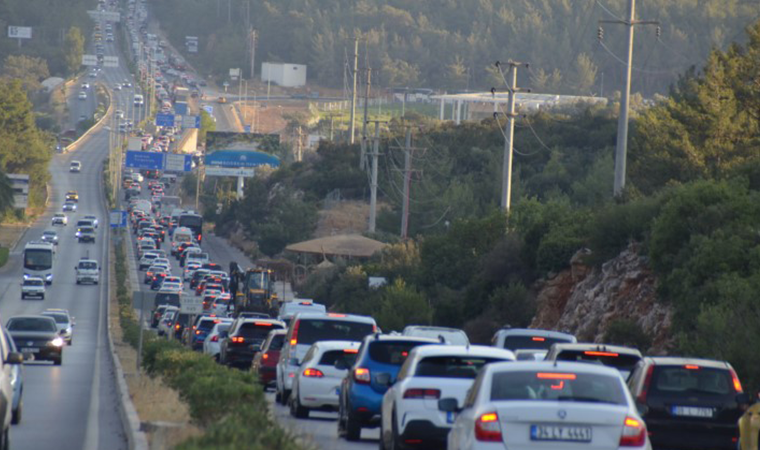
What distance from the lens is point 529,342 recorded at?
90.1 ft

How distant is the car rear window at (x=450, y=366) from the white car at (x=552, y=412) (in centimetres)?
382

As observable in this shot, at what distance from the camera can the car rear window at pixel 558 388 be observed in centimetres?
1273

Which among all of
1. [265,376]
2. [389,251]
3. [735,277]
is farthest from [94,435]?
[389,251]

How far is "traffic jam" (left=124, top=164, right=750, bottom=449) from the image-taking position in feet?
40.6

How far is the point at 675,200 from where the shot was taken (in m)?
35.8

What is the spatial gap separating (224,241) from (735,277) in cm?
9093

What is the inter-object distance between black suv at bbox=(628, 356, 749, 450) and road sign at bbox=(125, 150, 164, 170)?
3846 inches

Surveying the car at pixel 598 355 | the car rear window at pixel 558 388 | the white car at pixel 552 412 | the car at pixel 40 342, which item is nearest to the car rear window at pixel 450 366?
the car at pixel 598 355

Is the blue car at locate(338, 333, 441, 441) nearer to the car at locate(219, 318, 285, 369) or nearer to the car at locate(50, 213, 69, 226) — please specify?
the car at locate(219, 318, 285, 369)

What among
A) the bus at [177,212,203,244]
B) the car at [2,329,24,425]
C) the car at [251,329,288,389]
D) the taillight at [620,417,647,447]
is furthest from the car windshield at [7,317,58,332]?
the bus at [177,212,203,244]

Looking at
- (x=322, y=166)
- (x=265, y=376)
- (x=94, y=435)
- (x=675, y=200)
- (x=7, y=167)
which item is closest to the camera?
(x=94, y=435)

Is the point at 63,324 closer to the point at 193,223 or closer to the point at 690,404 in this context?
the point at 690,404

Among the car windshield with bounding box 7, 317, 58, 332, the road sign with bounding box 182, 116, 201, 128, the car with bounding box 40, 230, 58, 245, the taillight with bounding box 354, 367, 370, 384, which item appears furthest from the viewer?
the road sign with bounding box 182, 116, 201, 128

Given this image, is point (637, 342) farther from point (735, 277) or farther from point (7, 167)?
point (7, 167)
